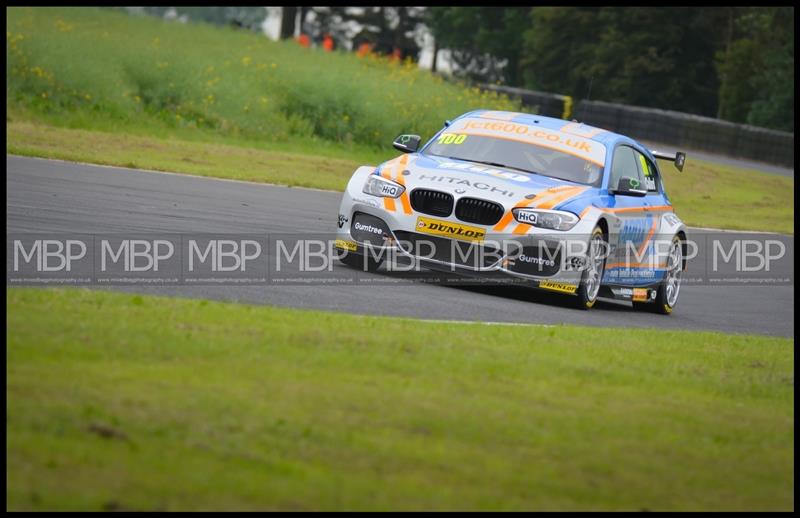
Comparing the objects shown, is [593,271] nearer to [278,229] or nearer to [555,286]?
[555,286]

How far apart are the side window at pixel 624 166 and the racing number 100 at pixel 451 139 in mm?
1431

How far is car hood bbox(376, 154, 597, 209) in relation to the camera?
12.4m

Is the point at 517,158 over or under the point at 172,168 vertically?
over

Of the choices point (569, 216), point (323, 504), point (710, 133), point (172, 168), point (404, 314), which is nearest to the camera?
point (323, 504)

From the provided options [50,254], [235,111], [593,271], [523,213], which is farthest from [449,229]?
[235,111]

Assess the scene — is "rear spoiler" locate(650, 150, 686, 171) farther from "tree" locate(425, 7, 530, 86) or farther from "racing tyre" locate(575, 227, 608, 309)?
"tree" locate(425, 7, 530, 86)

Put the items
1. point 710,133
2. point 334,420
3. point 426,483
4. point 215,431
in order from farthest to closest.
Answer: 1. point 710,133
2. point 334,420
3. point 215,431
4. point 426,483

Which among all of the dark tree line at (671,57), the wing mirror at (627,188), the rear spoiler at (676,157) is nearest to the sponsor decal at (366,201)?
the wing mirror at (627,188)

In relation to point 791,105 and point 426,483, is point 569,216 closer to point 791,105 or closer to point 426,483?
point 426,483

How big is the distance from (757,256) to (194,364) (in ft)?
53.1

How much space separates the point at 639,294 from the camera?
13781 mm

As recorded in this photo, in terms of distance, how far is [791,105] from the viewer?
199 feet

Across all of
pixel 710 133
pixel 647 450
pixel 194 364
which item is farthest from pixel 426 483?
pixel 710 133

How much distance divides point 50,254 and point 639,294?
5.46 meters
